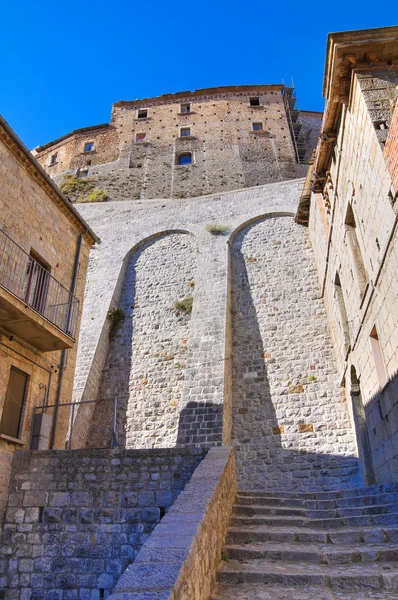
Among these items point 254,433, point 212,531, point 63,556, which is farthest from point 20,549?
point 254,433

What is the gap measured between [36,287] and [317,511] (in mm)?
6528

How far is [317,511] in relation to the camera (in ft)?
19.2

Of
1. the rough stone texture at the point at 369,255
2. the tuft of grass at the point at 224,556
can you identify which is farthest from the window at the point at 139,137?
the tuft of grass at the point at 224,556

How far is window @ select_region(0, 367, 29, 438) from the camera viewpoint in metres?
7.64

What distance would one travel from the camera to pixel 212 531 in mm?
4328

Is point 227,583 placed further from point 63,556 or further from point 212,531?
point 63,556

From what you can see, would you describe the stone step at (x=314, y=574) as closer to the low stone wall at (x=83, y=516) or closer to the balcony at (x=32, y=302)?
the low stone wall at (x=83, y=516)

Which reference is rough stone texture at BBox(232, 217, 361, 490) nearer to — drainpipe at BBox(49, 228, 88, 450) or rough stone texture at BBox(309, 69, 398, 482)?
rough stone texture at BBox(309, 69, 398, 482)

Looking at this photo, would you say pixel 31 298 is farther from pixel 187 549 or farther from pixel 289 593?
pixel 289 593

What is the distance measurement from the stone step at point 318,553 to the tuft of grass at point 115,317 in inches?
418

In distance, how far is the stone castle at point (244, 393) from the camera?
177 inches

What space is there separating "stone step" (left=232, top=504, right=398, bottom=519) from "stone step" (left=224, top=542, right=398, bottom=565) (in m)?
1.03

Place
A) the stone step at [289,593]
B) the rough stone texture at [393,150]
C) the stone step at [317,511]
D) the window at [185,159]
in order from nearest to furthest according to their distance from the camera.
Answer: the stone step at [289,593], the stone step at [317,511], the rough stone texture at [393,150], the window at [185,159]

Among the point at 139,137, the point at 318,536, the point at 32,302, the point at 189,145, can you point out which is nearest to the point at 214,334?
the point at 32,302
